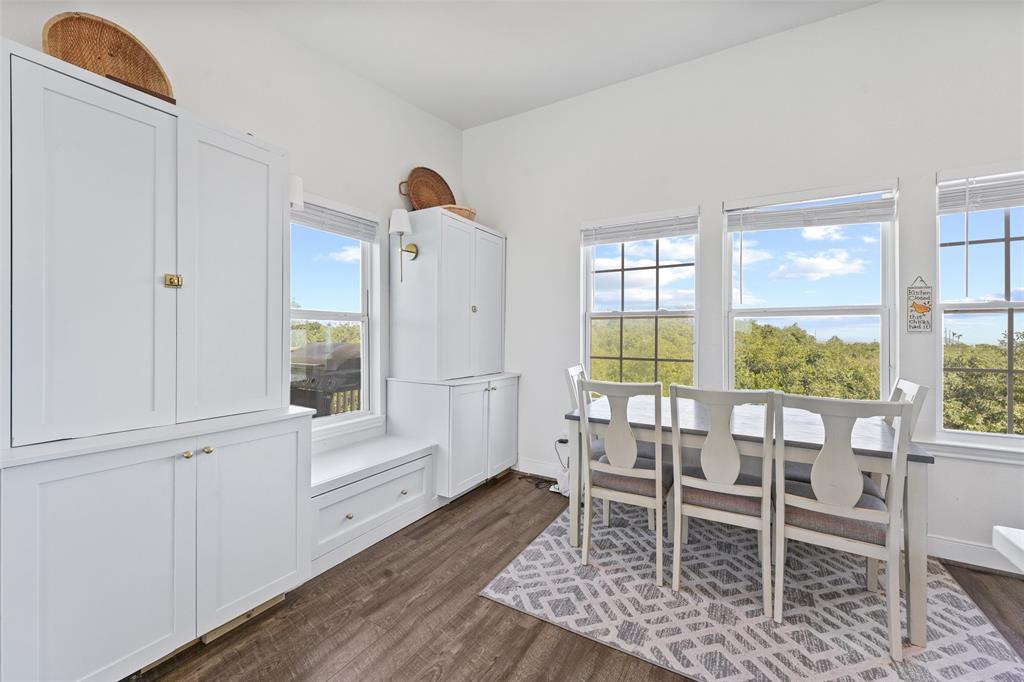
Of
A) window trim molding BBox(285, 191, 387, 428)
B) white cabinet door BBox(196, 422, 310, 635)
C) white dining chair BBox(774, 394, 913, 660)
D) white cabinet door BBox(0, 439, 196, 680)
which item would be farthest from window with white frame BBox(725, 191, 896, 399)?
white cabinet door BBox(0, 439, 196, 680)

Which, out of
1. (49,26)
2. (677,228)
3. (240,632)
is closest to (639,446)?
(677,228)

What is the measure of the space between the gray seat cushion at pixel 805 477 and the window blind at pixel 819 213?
154cm

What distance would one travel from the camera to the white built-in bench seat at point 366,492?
2240mm

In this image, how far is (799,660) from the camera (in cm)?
161

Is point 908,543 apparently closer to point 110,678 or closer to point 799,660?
point 799,660

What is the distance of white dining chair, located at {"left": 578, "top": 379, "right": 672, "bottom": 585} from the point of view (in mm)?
2082

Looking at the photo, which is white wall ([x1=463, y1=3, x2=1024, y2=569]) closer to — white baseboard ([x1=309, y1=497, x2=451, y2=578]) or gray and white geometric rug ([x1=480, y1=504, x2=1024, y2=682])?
gray and white geometric rug ([x1=480, y1=504, x2=1024, y2=682])

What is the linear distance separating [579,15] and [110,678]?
378 centimetres

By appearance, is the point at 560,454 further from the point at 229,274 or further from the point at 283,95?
the point at 283,95

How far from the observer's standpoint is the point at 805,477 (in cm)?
210

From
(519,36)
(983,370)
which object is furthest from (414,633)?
(519,36)

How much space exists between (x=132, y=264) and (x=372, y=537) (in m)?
1.85

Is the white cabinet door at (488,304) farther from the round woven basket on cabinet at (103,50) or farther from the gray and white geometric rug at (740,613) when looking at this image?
the round woven basket on cabinet at (103,50)

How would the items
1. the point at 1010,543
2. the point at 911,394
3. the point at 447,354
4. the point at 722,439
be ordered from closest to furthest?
the point at 1010,543 → the point at 722,439 → the point at 911,394 → the point at 447,354
